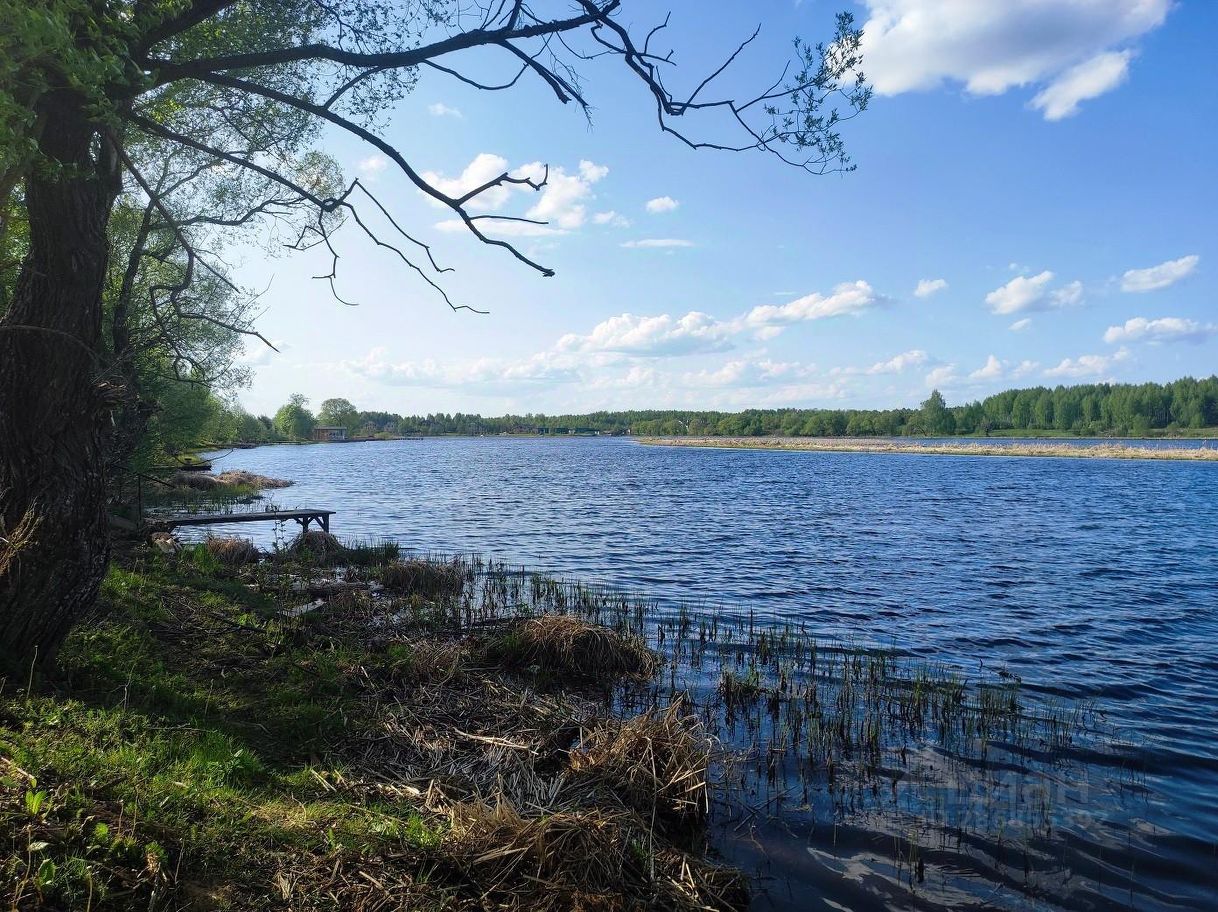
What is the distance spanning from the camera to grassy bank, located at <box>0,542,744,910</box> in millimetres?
4590

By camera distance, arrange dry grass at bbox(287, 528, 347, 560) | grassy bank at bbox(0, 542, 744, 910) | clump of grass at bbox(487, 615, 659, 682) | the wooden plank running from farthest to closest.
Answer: dry grass at bbox(287, 528, 347, 560)
the wooden plank
clump of grass at bbox(487, 615, 659, 682)
grassy bank at bbox(0, 542, 744, 910)

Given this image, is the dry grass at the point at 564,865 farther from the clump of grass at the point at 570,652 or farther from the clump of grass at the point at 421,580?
the clump of grass at the point at 421,580

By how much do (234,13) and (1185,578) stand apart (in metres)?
29.3

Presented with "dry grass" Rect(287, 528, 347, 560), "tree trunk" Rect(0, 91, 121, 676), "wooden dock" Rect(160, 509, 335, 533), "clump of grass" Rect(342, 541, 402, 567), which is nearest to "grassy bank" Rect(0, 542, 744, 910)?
"tree trunk" Rect(0, 91, 121, 676)

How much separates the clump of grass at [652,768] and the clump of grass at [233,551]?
15.5 m

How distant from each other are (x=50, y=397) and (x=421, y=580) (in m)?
12.4

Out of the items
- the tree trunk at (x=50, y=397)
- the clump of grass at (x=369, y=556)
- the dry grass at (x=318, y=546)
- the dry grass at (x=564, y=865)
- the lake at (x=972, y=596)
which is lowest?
the lake at (x=972, y=596)

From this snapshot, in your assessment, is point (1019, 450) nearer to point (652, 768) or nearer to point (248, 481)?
point (248, 481)

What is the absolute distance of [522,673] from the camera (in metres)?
12.0


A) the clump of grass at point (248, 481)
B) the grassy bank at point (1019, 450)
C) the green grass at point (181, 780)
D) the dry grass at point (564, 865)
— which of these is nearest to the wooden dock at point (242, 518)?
the green grass at point (181, 780)

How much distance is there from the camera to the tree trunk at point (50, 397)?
6.86 meters

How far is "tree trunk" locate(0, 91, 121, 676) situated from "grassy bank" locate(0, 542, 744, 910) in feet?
2.78

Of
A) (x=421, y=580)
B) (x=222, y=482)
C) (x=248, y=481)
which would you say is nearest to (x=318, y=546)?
(x=421, y=580)

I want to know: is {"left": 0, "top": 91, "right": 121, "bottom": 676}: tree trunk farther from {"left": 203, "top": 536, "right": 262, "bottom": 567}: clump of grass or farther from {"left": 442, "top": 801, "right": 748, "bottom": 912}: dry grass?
{"left": 203, "top": 536, "right": 262, "bottom": 567}: clump of grass
